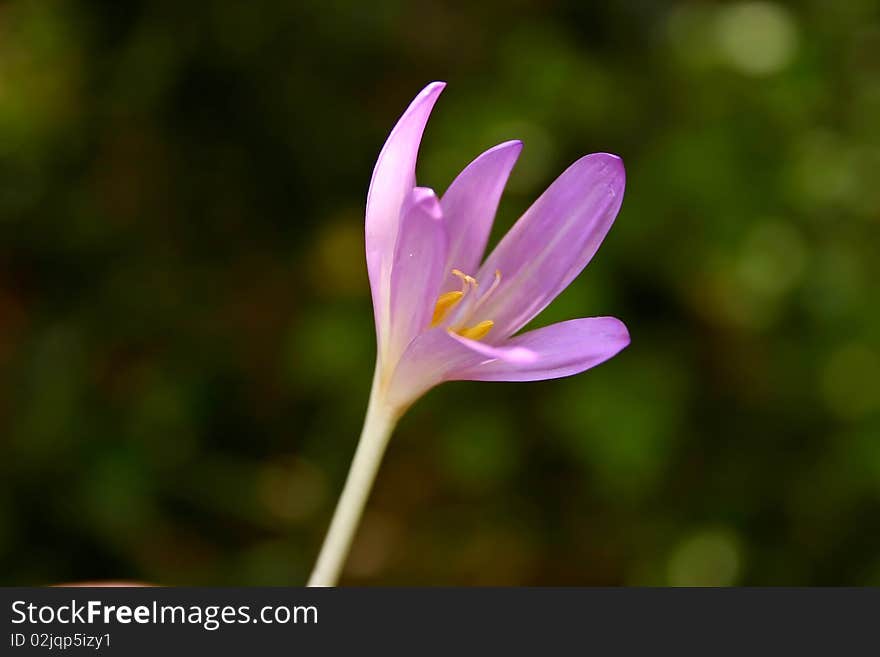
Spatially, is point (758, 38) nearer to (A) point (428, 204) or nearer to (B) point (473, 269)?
(B) point (473, 269)

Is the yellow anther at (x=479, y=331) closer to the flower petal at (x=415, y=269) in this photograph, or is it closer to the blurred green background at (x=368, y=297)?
the flower petal at (x=415, y=269)

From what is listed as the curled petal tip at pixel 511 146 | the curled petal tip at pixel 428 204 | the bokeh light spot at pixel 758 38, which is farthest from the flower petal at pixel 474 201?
the bokeh light spot at pixel 758 38

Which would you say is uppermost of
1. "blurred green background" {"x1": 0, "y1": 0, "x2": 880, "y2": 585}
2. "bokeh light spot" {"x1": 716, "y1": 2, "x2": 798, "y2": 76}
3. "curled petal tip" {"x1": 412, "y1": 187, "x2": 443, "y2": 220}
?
"bokeh light spot" {"x1": 716, "y1": 2, "x2": 798, "y2": 76}

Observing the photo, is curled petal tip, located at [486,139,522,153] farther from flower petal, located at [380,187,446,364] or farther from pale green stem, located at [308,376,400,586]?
pale green stem, located at [308,376,400,586]

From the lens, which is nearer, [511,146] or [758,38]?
[511,146]

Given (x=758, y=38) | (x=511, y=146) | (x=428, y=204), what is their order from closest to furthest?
1. (x=428, y=204)
2. (x=511, y=146)
3. (x=758, y=38)

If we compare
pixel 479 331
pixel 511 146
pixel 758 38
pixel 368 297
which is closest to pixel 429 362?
pixel 479 331

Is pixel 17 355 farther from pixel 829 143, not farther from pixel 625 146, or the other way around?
pixel 829 143

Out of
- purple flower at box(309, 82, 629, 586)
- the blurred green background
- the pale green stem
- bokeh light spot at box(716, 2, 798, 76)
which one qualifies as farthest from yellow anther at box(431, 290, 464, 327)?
bokeh light spot at box(716, 2, 798, 76)
